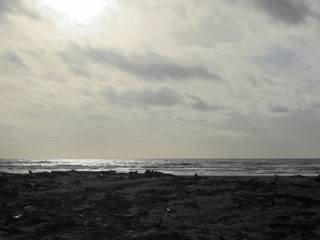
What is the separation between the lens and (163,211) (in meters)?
14.3

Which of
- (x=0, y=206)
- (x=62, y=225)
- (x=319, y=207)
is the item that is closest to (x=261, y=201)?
(x=319, y=207)

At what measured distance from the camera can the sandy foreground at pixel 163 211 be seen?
11.4 metres

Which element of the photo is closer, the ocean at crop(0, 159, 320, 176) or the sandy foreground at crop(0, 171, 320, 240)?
the sandy foreground at crop(0, 171, 320, 240)

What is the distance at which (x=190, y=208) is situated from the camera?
47.8 feet

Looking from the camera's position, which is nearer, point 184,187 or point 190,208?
point 190,208

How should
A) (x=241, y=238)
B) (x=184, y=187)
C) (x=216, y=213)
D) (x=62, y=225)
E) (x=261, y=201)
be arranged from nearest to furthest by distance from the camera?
(x=241, y=238) → (x=62, y=225) → (x=216, y=213) → (x=261, y=201) → (x=184, y=187)

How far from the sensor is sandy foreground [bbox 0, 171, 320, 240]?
37.6 feet

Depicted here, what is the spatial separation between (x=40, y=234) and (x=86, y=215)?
2.35 m

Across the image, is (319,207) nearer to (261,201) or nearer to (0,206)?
(261,201)

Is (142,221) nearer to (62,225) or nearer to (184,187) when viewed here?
(62,225)

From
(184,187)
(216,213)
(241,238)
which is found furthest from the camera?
(184,187)

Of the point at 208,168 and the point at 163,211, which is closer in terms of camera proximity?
the point at 163,211

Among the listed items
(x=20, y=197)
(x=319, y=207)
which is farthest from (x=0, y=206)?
(x=319, y=207)

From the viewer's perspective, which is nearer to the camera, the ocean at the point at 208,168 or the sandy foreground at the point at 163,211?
the sandy foreground at the point at 163,211
